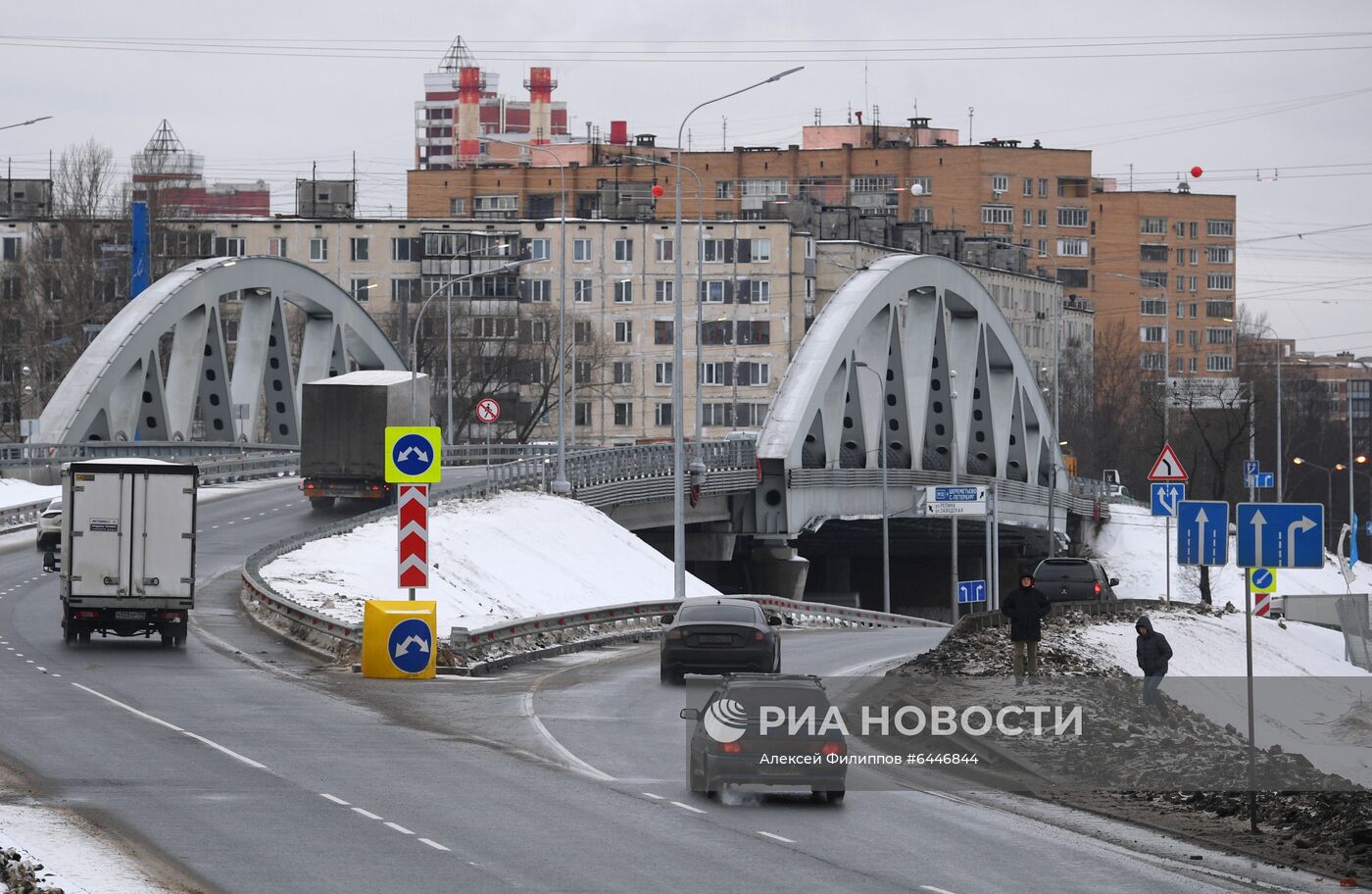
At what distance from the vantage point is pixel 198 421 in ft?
420

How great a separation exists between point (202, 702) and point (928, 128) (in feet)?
514

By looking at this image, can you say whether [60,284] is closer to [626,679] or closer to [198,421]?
[198,421]

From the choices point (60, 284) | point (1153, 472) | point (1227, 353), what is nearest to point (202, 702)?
point (1153, 472)

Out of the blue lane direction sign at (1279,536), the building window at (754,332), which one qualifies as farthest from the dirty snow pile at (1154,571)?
the blue lane direction sign at (1279,536)

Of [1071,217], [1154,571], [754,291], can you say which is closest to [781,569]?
[1154,571]

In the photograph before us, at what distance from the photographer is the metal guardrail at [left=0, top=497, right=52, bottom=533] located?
57.2 meters

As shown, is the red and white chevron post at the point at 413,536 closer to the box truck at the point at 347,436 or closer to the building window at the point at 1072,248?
the box truck at the point at 347,436

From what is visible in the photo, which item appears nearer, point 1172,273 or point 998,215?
point 998,215

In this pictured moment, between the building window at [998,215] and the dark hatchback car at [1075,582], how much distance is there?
127850mm

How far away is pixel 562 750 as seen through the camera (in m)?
22.8

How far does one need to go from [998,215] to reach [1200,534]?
15247 cm

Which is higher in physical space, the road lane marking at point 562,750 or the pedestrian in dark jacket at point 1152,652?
the pedestrian in dark jacket at point 1152,652

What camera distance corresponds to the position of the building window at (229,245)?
437ft

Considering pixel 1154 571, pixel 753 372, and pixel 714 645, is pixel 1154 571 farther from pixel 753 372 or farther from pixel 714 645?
pixel 714 645
